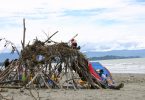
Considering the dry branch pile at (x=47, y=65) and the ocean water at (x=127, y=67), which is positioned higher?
the dry branch pile at (x=47, y=65)

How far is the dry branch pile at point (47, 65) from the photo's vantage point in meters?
19.0

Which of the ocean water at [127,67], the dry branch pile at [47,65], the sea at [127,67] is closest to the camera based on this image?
the dry branch pile at [47,65]

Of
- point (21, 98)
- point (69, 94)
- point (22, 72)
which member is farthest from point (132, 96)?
point (22, 72)

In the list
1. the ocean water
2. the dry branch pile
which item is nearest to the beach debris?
the dry branch pile

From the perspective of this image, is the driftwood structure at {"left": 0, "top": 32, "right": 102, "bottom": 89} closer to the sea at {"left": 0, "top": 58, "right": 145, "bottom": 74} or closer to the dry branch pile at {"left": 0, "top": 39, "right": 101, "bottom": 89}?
the dry branch pile at {"left": 0, "top": 39, "right": 101, "bottom": 89}

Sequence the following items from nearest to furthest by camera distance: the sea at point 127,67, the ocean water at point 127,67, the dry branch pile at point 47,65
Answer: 1. the dry branch pile at point 47,65
2. the sea at point 127,67
3. the ocean water at point 127,67

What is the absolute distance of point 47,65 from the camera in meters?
19.2

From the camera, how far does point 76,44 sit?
1977 cm

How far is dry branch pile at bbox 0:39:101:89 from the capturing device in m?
19.0

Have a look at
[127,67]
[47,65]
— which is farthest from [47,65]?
[127,67]

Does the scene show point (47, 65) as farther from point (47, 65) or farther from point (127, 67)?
point (127, 67)

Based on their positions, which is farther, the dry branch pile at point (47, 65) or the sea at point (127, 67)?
the sea at point (127, 67)

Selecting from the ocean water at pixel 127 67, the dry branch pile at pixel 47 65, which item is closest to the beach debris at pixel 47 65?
the dry branch pile at pixel 47 65

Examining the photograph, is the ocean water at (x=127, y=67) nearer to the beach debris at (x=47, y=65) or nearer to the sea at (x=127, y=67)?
the sea at (x=127, y=67)
